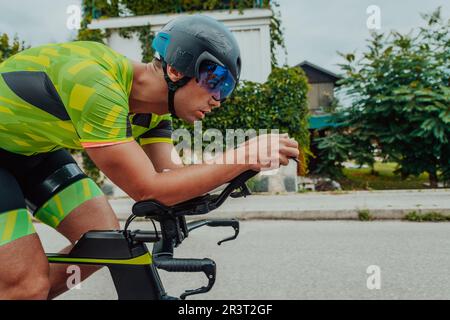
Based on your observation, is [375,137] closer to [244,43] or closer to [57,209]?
[244,43]

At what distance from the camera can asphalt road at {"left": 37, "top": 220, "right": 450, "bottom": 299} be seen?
A: 360cm

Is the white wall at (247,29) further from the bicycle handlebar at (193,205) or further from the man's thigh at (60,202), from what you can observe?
the bicycle handlebar at (193,205)

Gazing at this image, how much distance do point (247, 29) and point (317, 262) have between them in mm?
8797

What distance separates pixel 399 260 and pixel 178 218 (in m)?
3.41

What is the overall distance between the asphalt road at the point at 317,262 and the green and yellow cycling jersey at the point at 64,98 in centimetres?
206

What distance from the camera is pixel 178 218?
172 cm

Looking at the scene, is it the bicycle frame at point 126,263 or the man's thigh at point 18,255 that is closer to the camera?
the bicycle frame at point 126,263

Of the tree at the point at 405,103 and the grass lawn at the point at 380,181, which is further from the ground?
the tree at the point at 405,103

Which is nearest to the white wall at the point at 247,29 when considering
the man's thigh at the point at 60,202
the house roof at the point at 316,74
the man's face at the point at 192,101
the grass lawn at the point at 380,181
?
the grass lawn at the point at 380,181

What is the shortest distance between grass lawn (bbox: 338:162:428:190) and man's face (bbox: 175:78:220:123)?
31.6 feet

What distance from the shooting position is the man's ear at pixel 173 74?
173 centimetres

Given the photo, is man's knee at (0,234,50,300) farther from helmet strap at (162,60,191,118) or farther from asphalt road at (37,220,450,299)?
asphalt road at (37,220,450,299)

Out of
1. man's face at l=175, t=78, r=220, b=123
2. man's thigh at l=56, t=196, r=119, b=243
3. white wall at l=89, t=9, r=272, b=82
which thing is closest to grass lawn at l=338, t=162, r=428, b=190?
white wall at l=89, t=9, r=272, b=82
